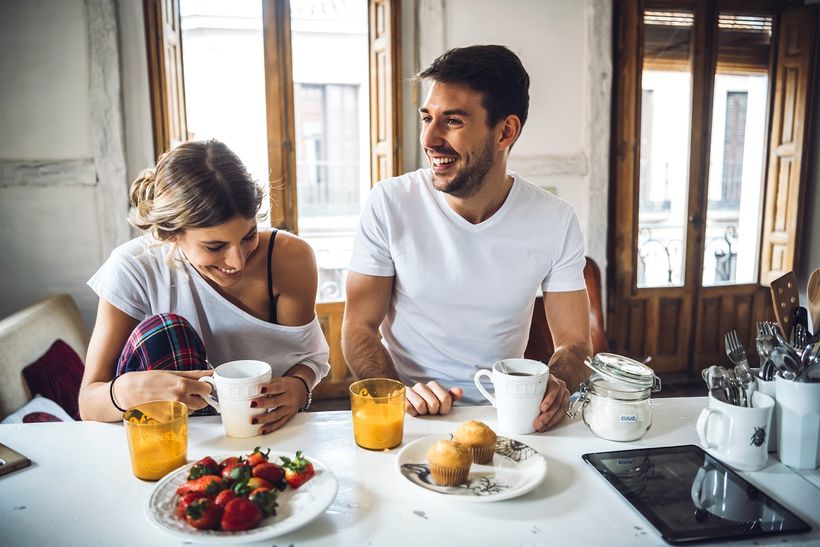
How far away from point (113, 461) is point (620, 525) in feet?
2.72

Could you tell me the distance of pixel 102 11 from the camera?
2.98 metres

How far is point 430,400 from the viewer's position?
124 cm

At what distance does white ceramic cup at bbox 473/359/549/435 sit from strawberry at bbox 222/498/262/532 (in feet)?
1.58

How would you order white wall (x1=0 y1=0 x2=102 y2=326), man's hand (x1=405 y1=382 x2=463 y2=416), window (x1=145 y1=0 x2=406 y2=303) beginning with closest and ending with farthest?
man's hand (x1=405 y1=382 x2=463 y2=416)
white wall (x1=0 y1=0 x2=102 y2=326)
window (x1=145 y1=0 x2=406 y2=303)

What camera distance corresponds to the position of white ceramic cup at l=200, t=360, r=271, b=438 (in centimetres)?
110

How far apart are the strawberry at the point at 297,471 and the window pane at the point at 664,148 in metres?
3.26

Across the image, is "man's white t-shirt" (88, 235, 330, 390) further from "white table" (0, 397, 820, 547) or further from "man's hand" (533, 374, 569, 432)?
"man's hand" (533, 374, 569, 432)

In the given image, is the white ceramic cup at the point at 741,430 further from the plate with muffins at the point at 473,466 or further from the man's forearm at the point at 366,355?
the man's forearm at the point at 366,355

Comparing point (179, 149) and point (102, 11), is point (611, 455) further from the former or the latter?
point (102, 11)

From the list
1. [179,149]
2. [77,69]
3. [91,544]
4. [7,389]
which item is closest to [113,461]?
[91,544]

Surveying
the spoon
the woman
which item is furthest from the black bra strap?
the spoon

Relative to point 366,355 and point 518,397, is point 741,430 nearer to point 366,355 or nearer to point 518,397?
point 518,397

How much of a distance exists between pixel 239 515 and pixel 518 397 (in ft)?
1.77

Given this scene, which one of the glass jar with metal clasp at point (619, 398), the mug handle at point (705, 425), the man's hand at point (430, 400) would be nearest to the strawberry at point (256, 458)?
the man's hand at point (430, 400)
